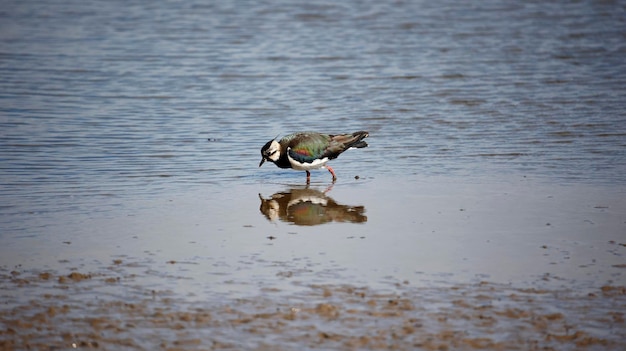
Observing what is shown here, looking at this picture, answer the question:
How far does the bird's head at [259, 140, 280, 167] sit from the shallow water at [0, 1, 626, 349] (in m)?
0.45

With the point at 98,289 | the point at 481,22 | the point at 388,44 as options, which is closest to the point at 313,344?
the point at 98,289

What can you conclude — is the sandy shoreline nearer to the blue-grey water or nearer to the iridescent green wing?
the blue-grey water

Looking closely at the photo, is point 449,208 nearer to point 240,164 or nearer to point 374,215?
point 374,215

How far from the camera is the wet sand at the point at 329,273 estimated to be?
7.22 metres

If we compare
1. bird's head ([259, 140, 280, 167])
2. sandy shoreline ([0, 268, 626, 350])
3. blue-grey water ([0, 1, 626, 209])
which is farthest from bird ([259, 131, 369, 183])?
sandy shoreline ([0, 268, 626, 350])

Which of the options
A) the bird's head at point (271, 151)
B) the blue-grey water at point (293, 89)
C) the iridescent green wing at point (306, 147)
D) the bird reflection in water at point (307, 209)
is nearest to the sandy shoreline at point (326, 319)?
the bird reflection in water at point (307, 209)

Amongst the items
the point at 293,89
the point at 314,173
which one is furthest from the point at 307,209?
the point at 293,89

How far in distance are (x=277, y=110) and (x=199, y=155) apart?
4405mm

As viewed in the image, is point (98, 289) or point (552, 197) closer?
point (98, 289)

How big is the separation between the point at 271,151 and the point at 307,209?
1.99 metres

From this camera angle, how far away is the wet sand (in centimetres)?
722

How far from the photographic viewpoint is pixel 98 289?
830cm

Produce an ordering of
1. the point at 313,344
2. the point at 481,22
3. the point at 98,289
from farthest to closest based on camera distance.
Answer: the point at 481,22 → the point at 98,289 → the point at 313,344

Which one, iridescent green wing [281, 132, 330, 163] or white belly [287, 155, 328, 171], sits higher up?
iridescent green wing [281, 132, 330, 163]
